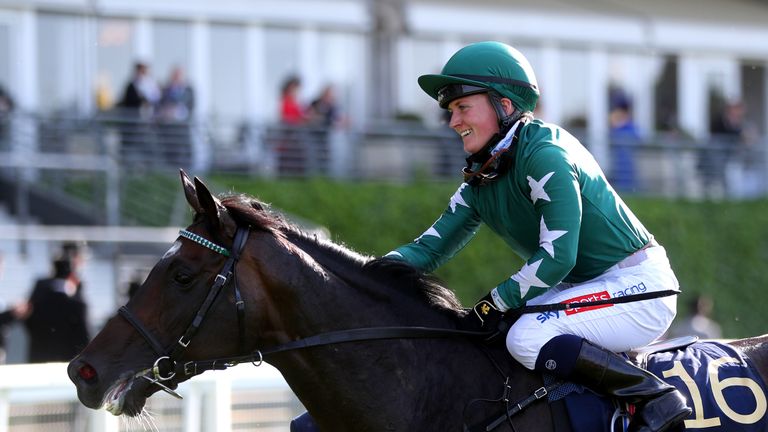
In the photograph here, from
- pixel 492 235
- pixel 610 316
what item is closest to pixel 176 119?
pixel 492 235

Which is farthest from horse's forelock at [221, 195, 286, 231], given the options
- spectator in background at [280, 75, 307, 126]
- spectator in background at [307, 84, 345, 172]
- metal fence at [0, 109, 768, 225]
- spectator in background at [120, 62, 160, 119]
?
spectator in background at [280, 75, 307, 126]

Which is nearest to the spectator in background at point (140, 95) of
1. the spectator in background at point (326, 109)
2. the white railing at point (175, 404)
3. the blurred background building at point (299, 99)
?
the blurred background building at point (299, 99)

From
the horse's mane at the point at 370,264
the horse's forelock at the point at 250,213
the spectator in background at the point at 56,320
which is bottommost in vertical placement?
the spectator in background at the point at 56,320

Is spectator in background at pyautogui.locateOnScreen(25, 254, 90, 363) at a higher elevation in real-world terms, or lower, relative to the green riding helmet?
lower

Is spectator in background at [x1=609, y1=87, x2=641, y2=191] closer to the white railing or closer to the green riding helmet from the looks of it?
the white railing

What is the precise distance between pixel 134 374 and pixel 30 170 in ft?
29.3

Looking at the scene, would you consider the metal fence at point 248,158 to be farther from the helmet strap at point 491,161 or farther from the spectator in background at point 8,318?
the helmet strap at point 491,161

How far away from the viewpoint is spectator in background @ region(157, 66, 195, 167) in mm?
13188

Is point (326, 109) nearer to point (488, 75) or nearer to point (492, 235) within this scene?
point (492, 235)

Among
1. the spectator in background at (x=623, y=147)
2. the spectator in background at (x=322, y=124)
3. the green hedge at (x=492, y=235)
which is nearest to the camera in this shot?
the green hedge at (x=492, y=235)

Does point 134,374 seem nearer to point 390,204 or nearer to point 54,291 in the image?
point 54,291

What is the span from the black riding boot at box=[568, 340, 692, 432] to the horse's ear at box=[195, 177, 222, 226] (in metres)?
1.37

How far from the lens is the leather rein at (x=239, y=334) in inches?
156

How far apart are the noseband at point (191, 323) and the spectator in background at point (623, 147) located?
39.8 feet
